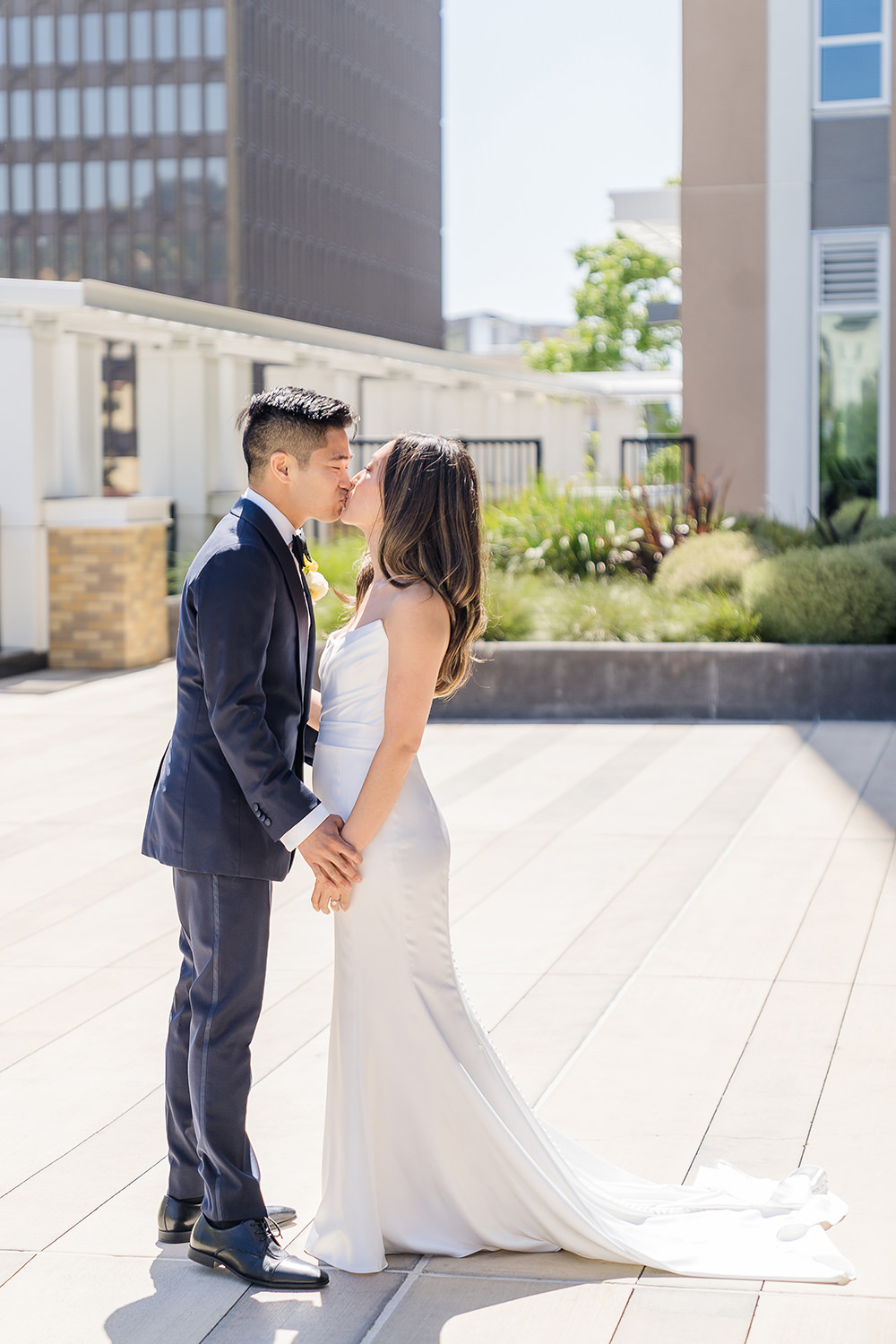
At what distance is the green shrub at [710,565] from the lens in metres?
13.0

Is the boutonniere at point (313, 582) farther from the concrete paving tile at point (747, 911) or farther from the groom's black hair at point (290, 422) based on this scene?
the concrete paving tile at point (747, 911)

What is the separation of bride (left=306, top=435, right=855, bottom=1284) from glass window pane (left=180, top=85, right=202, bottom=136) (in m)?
70.5

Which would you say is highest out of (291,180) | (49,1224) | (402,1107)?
(291,180)

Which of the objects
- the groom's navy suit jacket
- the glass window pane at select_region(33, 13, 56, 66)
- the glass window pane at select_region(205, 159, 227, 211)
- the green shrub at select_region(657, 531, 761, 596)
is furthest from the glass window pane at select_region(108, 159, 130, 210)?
the groom's navy suit jacket

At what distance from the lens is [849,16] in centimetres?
1705

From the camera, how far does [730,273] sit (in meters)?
17.6

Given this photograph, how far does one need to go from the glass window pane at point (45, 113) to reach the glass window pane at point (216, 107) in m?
7.31

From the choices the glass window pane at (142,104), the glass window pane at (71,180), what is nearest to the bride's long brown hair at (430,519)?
the glass window pane at (142,104)

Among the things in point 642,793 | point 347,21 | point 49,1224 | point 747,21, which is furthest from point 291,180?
point 49,1224

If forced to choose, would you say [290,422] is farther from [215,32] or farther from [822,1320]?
[215,32]

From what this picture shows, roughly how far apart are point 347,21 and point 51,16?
47.5 ft

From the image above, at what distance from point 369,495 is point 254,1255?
5.29 ft

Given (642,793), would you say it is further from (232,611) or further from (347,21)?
(347,21)

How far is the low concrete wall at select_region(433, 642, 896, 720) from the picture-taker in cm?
1152
